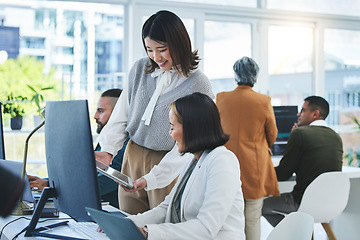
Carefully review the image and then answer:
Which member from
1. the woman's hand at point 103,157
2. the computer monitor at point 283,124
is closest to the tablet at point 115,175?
the woman's hand at point 103,157

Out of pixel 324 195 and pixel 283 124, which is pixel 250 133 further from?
pixel 283 124

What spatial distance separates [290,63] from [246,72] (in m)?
2.12

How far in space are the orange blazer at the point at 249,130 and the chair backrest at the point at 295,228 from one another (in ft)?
4.94

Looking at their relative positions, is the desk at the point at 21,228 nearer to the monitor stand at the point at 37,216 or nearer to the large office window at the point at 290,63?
the monitor stand at the point at 37,216

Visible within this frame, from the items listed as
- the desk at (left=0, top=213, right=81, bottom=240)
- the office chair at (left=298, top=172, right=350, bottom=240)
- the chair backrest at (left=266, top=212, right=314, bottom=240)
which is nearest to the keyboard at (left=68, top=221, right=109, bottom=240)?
the desk at (left=0, top=213, right=81, bottom=240)

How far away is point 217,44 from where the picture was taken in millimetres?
4793

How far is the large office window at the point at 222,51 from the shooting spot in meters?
4.76

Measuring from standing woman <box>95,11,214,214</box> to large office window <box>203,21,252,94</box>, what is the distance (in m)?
2.82

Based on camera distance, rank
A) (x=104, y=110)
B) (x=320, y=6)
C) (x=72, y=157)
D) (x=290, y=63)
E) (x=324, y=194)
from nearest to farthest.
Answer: (x=72, y=157) < (x=104, y=110) < (x=324, y=194) < (x=290, y=63) < (x=320, y=6)

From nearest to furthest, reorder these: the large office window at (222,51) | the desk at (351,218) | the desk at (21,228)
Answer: the desk at (21,228)
the desk at (351,218)
the large office window at (222,51)

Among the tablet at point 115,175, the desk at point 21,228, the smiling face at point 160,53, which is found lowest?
the desk at point 21,228

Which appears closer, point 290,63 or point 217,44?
point 217,44

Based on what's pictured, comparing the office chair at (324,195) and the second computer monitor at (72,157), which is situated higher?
the second computer monitor at (72,157)

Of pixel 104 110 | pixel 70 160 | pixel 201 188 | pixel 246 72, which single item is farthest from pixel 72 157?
pixel 246 72
